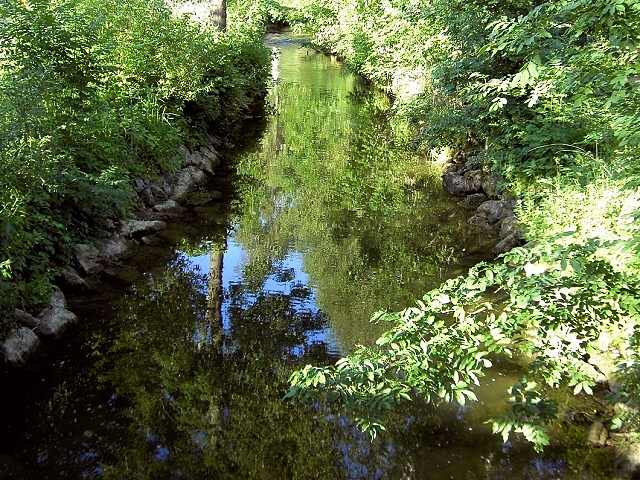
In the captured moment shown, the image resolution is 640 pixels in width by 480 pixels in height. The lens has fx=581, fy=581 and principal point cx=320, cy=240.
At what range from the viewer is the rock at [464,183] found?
13.4 m

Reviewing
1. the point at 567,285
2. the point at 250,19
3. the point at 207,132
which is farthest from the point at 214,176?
the point at 250,19

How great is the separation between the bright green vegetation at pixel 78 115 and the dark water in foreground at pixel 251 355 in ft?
3.82

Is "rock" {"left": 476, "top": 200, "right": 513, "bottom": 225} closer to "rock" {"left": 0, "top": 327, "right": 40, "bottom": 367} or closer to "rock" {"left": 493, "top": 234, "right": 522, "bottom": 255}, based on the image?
"rock" {"left": 493, "top": 234, "right": 522, "bottom": 255}

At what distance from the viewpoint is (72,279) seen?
27.7 feet

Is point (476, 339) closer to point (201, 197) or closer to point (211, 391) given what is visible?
point (211, 391)

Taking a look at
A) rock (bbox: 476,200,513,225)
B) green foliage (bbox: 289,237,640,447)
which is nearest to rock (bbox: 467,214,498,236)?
rock (bbox: 476,200,513,225)

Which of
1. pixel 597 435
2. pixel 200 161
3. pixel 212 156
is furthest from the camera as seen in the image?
pixel 212 156

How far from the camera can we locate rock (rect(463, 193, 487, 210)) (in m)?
12.8

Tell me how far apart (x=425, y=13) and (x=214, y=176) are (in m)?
6.42

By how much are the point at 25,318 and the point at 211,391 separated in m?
2.54

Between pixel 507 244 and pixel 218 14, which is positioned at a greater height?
pixel 218 14

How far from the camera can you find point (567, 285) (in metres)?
3.82

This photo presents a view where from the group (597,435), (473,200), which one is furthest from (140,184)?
(597,435)

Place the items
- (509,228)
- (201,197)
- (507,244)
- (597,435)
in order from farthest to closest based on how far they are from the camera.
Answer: (201,197), (509,228), (507,244), (597,435)
